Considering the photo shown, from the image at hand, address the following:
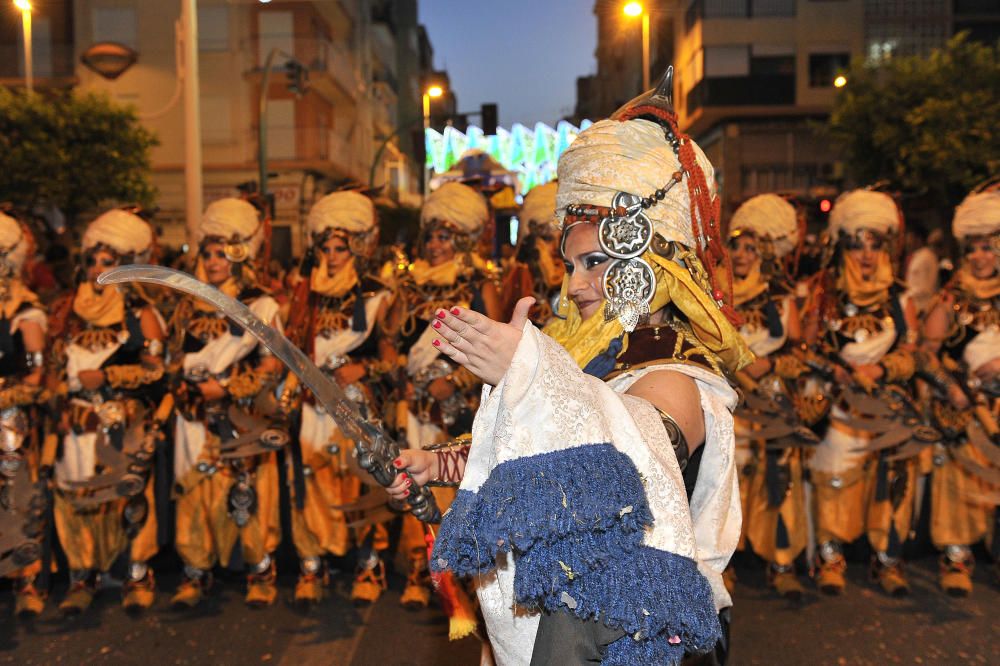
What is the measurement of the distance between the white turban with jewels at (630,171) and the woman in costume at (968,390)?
393 cm

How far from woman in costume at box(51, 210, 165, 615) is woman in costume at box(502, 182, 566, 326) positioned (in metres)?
2.24

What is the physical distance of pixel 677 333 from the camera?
238 cm

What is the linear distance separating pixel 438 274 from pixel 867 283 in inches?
103

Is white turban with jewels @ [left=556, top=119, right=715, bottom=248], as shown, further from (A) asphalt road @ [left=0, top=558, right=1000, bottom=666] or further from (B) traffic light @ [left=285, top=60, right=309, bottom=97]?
(B) traffic light @ [left=285, top=60, right=309, bottom=97]

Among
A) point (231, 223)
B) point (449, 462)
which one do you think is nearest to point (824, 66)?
point (231, 223)

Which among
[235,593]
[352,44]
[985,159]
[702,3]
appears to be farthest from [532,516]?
[352,44]

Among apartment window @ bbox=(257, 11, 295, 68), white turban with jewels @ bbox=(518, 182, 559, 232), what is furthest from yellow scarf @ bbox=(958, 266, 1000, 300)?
apartment window @ bbox=(257, 11, 295, 68)

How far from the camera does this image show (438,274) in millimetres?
6055

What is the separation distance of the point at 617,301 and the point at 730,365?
360 millimetres

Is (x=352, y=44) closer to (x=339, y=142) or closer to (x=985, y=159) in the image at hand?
(x=339, y=142)

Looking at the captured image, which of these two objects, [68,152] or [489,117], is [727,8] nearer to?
[489,117]

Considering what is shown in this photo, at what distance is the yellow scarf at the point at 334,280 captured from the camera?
5.95 meters

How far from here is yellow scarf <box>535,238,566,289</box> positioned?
6319mm

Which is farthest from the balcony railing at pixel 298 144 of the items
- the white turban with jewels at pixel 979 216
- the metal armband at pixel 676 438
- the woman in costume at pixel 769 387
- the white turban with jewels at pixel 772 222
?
the metal armband at pixel 676 438
